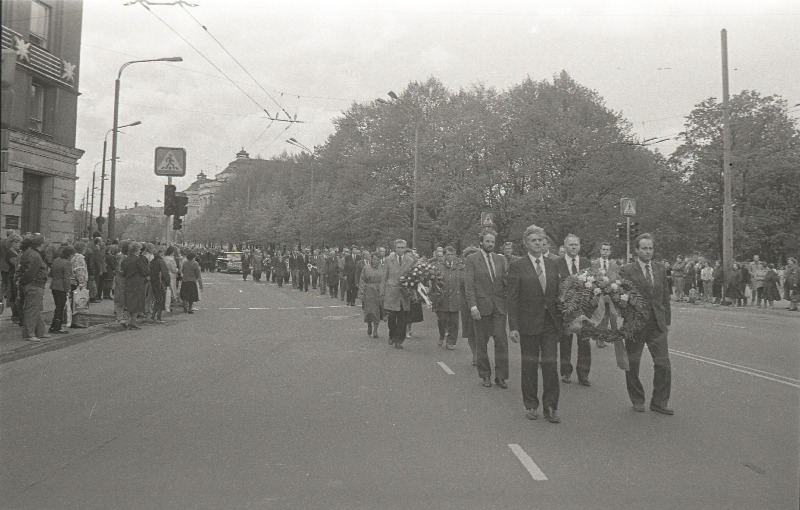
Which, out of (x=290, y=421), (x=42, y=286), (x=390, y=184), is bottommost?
(x=290, y=421)

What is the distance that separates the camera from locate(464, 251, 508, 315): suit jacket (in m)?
8.27

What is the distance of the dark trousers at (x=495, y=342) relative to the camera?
26.7 feet

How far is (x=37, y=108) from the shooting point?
24.6 metres

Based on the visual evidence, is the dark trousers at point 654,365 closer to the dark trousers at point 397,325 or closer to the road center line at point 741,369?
the road center line at point 741,369

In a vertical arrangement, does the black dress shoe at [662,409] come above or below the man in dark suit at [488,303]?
below

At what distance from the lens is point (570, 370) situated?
859 cm

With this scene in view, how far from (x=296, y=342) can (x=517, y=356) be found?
3.99m

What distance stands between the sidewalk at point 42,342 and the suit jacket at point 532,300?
7611 mm

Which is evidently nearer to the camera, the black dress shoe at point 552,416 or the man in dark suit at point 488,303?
the black dress shoe at point 552,416

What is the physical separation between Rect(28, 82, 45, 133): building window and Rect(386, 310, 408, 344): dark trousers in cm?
1849

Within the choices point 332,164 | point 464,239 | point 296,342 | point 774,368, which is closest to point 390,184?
point 464,239

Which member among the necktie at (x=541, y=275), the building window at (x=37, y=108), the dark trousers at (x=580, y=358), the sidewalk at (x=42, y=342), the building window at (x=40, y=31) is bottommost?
the sidewalk at (x=42, y=342)

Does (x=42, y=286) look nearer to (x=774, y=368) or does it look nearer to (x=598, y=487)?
(x=598, y=487)

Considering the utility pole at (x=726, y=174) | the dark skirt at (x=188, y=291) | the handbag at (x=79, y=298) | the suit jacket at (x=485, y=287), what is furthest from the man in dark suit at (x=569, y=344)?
the utility pole at (x=726, y=174)
